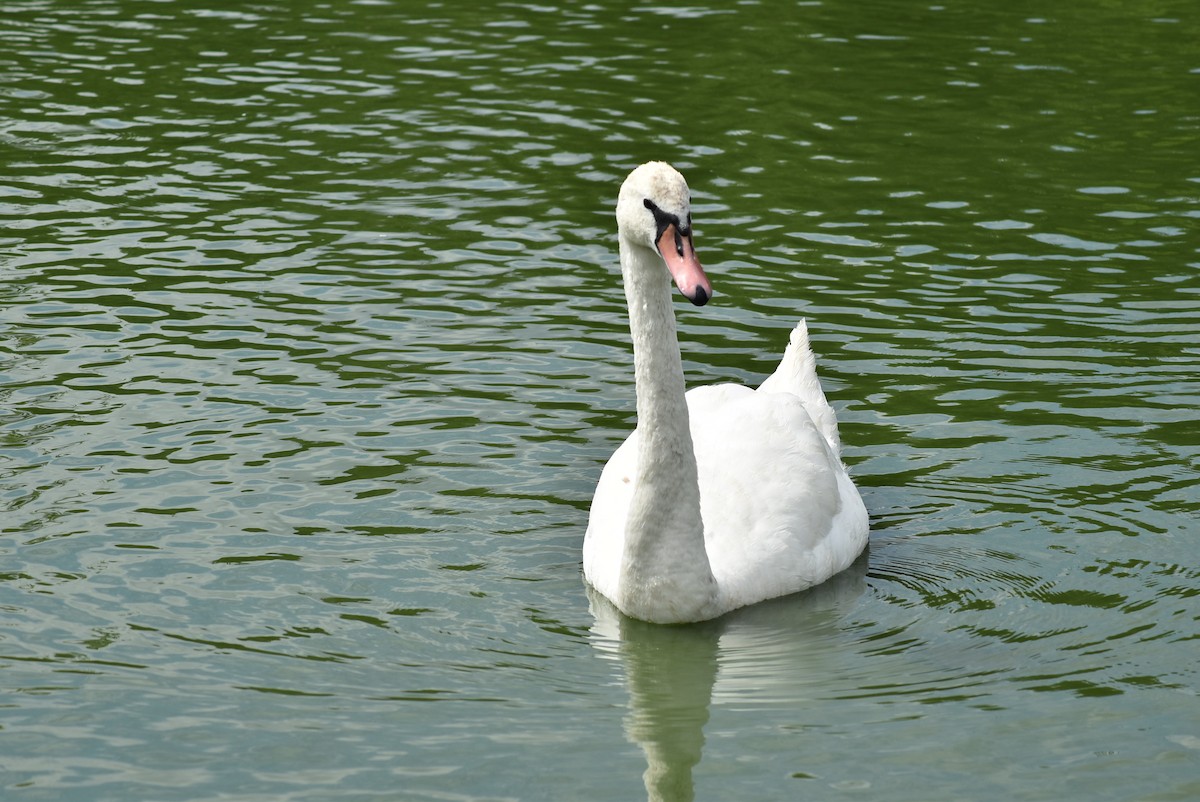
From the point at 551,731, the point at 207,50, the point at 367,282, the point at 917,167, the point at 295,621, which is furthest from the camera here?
the point at 207,50

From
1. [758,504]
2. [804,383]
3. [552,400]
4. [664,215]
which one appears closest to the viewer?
[664,215]

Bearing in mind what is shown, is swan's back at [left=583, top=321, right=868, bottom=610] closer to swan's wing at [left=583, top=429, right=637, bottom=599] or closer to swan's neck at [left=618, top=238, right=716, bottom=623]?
swan's wing at [left=583, top=429, right=637, bottom=599]

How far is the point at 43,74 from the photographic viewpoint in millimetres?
19062

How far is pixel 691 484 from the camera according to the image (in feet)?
28.3

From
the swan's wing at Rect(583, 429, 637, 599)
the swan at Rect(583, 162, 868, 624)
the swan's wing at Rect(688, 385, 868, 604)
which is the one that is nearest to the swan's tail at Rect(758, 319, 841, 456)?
the swan at Rect(583, 162, 868, 624)

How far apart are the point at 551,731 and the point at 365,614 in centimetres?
146

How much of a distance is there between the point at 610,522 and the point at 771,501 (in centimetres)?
77

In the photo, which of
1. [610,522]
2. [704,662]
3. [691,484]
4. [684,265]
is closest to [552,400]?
[610,522]

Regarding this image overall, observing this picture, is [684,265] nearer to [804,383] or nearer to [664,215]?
[664,215]

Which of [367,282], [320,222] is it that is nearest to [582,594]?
[367,282]

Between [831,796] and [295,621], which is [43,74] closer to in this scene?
[295,621]

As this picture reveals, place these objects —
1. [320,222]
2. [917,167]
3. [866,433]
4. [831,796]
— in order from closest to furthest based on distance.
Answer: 1. [831,796]
2. [866,433]
3. [320,222]
4. [917,167]

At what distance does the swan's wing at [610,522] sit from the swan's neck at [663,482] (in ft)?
0.57

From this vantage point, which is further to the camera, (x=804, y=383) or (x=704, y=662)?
(x=804, y=383)
